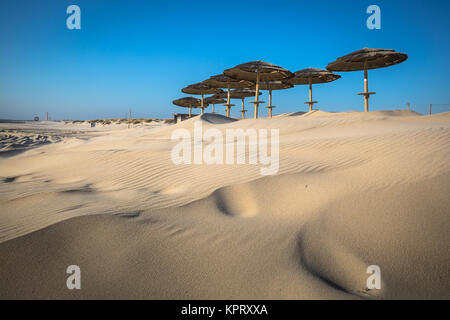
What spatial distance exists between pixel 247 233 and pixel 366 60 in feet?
39.6

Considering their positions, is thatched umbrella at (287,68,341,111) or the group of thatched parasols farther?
thatched umbrella at (287,68,341,111)

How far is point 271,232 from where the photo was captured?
1.94m

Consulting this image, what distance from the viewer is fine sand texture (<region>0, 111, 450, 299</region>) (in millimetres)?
1388

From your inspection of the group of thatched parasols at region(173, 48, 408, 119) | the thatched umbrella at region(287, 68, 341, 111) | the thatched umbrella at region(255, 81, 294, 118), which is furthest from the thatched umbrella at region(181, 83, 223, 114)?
the thatched umbrella at region(287, 68, 341, 111)

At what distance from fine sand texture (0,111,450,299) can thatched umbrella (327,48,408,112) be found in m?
8.58

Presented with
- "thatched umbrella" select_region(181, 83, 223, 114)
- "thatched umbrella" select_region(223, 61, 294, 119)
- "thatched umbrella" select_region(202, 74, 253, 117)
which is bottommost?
"thatched umbrella" select_region(223, 61, 294, 119)

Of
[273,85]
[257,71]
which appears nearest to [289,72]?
[257,71]

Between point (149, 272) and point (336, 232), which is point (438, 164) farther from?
point (149, 272)

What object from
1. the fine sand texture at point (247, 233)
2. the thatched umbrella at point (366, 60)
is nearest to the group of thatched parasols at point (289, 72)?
the thatched umbrella at point (366, 60)

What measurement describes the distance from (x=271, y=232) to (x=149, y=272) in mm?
1023

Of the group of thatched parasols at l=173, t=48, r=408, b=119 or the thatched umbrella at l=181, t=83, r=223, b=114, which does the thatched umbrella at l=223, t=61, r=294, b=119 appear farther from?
the thatched umbrella at l=181, t=83, r=223, b=114

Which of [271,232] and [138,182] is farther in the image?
[138,182]
